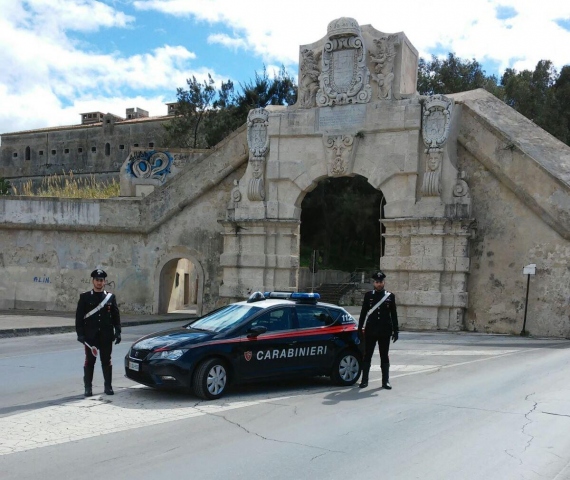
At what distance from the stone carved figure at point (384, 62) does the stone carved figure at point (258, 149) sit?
4.06 m

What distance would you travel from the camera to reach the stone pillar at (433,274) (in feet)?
63.1

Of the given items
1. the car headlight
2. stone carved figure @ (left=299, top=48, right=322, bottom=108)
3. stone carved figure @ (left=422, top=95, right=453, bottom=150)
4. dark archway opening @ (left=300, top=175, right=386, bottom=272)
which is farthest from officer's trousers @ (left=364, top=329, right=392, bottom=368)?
dark archway opening @ (left=300, top=175, right=386, bottom=272)

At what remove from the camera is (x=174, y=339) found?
9047 mm

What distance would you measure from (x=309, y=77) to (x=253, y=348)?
46.9 feet

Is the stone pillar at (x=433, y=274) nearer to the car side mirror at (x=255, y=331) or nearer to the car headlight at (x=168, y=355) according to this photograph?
the car side mirror at (x=255, y=331)

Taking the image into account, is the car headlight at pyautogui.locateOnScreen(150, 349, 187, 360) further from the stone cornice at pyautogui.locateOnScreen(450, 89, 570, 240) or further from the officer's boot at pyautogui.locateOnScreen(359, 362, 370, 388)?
the stone cornice at pyautogui.locateOnScreen(450, 89, 570, 240)

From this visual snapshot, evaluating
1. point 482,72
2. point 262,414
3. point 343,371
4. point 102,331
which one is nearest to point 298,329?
point 343,371

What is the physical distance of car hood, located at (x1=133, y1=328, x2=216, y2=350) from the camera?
8.85 metres

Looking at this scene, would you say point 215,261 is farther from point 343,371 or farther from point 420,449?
point 420,449

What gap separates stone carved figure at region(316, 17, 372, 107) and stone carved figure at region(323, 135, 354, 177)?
1.20 meters

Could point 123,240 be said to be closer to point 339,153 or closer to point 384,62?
point 339,153

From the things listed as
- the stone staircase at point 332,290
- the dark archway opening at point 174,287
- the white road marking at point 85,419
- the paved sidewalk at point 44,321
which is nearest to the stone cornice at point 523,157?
the dark archway opening at point 174,287

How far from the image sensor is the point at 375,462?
6.11m

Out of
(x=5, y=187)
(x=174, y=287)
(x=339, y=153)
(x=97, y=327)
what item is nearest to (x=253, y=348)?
(x=97, y=327)
